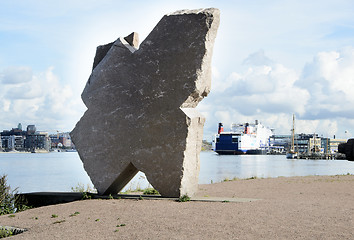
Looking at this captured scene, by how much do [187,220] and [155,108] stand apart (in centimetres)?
322

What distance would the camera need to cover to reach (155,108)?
32.3 feet

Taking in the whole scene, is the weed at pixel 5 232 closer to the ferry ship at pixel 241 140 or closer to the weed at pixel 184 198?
the weed at pixel 184 198

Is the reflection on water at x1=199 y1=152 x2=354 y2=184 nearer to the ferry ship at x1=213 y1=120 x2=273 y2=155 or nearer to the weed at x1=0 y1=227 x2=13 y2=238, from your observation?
the weed at x1=0 y1=227 x2=13 y2=238

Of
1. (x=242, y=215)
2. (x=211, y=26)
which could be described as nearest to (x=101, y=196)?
(x=242, y=215)

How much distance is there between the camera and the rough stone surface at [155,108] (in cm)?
960

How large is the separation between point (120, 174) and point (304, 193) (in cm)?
530

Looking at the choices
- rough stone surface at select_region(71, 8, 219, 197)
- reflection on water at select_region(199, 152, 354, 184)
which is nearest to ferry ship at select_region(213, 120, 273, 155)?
reflection on water at select_region(199, 152, 354, 184)

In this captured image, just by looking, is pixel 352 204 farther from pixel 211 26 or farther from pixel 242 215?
pixel 211 26

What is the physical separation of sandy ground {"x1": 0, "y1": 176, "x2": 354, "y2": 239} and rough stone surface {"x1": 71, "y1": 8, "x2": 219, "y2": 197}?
2.84 feet

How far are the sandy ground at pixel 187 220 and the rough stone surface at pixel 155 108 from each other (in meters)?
0.87

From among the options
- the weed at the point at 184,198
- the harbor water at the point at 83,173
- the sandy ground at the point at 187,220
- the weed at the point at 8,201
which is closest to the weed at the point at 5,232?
the sandy ground at the point at 187,220

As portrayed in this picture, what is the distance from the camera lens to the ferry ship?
8569cm

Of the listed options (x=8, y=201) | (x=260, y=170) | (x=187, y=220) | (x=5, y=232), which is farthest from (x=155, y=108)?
(x=260, y=170)

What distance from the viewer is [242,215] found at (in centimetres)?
764
